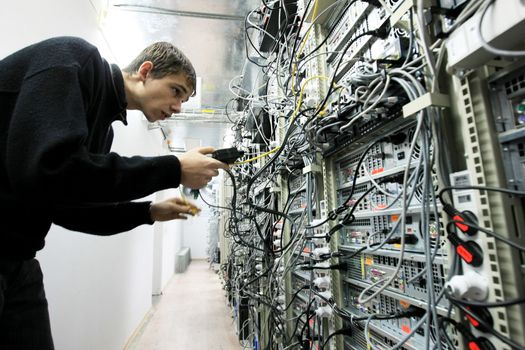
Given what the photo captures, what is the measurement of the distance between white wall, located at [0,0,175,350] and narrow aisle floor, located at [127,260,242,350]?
10.7 inches

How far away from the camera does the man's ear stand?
898 mm

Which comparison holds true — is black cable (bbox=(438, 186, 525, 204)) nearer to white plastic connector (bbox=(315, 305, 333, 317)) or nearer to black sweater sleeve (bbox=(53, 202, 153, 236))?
white plastic connector (bbox=(315, 305, 333, 317))

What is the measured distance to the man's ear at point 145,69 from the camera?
0.90m

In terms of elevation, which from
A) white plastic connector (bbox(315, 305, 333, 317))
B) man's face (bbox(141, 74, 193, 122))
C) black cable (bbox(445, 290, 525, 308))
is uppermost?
man's face (bbox(141, 74, 193, 122))

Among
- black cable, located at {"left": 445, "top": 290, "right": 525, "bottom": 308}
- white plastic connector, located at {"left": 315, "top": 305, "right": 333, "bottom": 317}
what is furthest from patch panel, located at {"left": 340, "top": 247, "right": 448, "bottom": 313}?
white plastic connector, located at {"left": 315, "top": 305, "right": 333, "bottom": 317}

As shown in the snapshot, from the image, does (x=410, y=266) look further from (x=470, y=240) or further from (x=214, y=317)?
(x=214, y=317)

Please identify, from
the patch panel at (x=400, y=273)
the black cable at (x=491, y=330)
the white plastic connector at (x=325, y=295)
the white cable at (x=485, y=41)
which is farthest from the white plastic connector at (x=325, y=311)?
the white cable at (x=485, y=41)

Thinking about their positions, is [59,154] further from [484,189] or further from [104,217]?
[484,189]

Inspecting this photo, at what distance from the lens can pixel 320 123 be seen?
3.36 feet

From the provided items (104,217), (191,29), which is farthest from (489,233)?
(191,29)

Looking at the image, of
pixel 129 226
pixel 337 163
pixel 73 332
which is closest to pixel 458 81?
pixel 337 163

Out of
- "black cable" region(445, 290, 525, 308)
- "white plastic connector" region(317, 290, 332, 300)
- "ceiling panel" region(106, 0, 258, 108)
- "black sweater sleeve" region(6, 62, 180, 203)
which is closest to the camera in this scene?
"black cable" region(445, 290, 525, 308)

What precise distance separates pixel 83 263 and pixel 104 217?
3.61 ft

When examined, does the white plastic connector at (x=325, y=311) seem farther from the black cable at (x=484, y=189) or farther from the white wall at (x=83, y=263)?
the white wall at (x=83, y=263)
